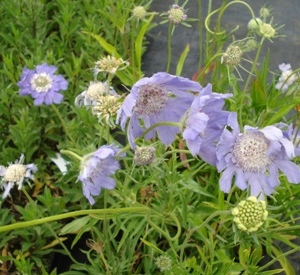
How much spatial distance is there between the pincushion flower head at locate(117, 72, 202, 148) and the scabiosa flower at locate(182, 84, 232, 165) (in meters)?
0.06

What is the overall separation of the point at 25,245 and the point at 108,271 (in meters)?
0.32

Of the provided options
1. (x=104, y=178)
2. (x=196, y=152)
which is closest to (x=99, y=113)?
(x=104, y=178)

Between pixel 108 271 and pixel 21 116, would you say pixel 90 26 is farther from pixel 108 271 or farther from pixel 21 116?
pixel 108 271

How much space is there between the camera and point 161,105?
3.66ft

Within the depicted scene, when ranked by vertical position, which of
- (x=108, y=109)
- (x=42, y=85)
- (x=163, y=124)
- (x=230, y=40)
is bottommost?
(x=230, y=40)

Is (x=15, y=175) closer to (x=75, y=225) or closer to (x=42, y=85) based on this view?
(x=75, y=225)

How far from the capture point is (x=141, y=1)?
9.04 feet

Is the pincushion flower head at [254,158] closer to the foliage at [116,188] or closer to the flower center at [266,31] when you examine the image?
the foliage at [116,188]

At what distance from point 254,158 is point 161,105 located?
21cm

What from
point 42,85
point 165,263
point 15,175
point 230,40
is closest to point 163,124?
point 165,263

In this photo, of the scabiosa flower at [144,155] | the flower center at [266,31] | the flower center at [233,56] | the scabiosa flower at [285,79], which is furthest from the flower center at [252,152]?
the scabiosa flower at [285,79]

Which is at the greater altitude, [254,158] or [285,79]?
[254,158]

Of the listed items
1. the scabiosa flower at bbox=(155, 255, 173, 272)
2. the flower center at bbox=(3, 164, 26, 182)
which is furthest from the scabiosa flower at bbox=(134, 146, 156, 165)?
the flower center at bbox=(3, 164, 26, 182)

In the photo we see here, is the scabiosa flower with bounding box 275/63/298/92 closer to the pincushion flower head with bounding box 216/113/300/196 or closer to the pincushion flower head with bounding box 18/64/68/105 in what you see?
the pincushion flower head with bounding box 18/64/68/105
